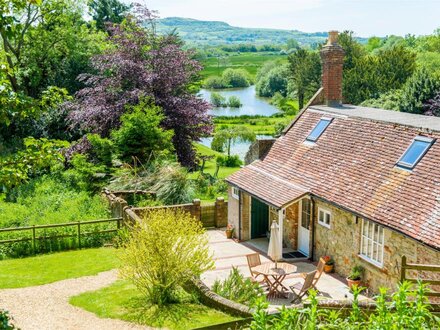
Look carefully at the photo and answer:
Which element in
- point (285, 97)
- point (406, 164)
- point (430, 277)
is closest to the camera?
point (430, 277)

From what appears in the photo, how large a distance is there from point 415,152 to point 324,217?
11.7 feet

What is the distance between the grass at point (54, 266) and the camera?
17.6 metres

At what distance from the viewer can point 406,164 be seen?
16.3 metres

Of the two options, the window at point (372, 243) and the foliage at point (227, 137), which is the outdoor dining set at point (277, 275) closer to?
the window at point (372, 243)

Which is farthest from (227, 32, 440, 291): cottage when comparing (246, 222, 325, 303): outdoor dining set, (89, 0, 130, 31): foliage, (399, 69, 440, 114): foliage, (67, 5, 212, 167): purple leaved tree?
(89, 0, 130, 31): foliage

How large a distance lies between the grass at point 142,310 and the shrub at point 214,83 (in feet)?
418

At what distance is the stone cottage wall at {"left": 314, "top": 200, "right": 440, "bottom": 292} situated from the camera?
14.2 m

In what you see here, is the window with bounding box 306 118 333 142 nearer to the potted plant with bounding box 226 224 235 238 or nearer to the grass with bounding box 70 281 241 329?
the potted plant with bounding box 226 224 235 238

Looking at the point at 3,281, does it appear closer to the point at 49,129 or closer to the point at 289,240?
the point at 289,240

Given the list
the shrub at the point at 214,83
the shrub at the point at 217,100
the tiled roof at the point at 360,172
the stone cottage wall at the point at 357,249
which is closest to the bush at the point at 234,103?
the shrub at the point at 217,100

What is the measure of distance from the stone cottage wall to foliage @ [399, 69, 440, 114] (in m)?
25.9

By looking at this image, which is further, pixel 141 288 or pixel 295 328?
pixel 141 288

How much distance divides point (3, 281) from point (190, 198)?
9131mm

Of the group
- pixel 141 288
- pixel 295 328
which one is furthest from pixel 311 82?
pixel 295 328
